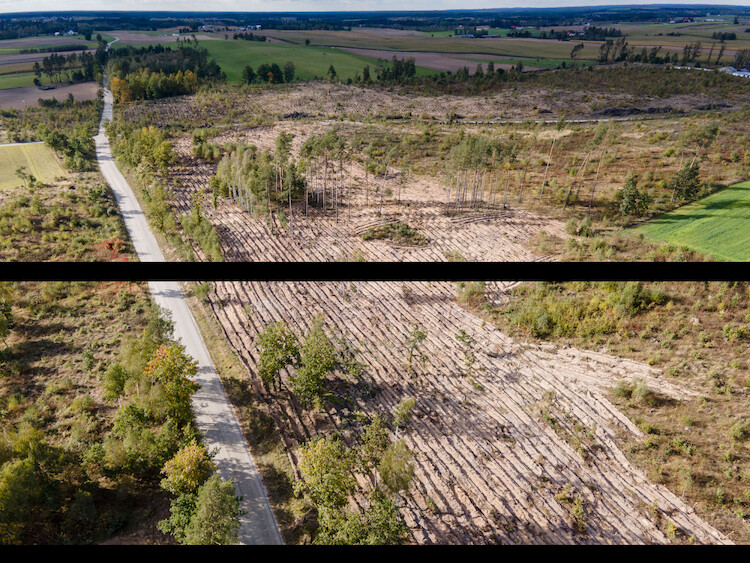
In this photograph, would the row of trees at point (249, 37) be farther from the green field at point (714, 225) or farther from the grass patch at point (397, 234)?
the green field at point (714, 225)

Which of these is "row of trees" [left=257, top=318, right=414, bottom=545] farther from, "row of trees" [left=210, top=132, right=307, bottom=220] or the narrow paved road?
"row of trees" [left=210, top=132, right=307, bottom=220]

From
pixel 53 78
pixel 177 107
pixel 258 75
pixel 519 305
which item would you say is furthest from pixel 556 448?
pixel 53 78

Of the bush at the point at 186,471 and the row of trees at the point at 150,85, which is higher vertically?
the row of trees at the point at 150,85

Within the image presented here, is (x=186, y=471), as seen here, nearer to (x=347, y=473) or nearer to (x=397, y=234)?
(x=347, y=473)

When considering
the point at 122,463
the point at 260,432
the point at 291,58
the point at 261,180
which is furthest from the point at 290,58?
the point at 122,463

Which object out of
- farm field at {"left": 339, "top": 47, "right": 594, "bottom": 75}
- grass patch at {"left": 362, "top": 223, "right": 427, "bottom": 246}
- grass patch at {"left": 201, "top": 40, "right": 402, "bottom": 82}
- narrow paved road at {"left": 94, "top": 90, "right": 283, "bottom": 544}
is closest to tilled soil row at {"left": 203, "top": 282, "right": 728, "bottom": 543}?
narrow paved road at {"left": 94, "top": 90, "right": 283, "bottom": 544}

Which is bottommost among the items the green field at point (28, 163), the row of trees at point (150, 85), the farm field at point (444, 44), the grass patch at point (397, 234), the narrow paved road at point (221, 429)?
the narrow paved road at point (221, 429)

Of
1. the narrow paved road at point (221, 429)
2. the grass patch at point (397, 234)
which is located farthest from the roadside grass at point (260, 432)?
the grass patch at point (397, 234)
